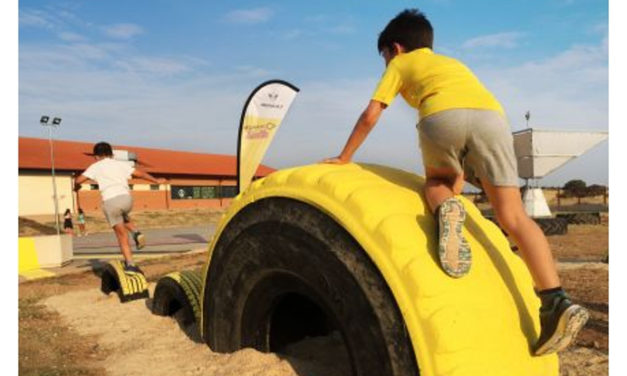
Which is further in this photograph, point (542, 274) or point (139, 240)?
point (139, 240)

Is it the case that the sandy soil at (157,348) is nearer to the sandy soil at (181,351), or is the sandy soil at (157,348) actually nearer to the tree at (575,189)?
the sandy soil at (181,351)

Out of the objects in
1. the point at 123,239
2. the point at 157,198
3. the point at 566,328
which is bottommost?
→ the point at 157,198

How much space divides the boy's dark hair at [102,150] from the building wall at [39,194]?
98.4ft

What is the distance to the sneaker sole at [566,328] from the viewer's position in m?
2.21

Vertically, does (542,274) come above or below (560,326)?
above

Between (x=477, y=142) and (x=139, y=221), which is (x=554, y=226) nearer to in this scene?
(x=477, y=142)

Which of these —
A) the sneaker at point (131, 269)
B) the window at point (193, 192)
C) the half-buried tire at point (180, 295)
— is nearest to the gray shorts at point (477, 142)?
the half-buried tire at point (180, 295)

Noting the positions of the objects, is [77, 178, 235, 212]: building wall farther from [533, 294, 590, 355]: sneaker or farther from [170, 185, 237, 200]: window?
[533, 294, 590, 355]: sneaker

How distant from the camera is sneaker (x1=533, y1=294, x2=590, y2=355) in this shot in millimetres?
2215

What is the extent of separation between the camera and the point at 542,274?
2.44 m

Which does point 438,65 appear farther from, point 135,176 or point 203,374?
point 135,176

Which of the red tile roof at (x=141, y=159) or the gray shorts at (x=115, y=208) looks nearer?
the gray shorts at (x=115, y=208)

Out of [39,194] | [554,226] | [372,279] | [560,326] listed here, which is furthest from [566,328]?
[39,194]

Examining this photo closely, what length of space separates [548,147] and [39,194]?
31.2m
